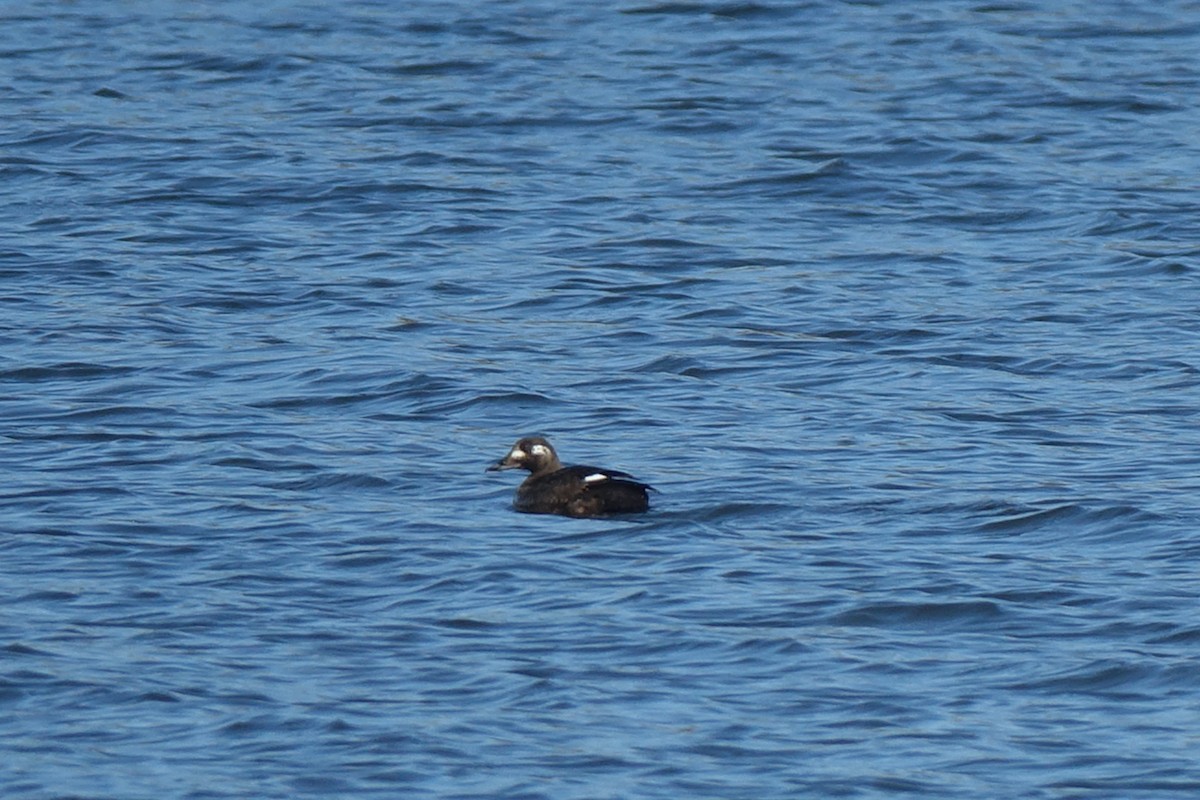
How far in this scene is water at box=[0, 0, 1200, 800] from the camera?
Result: 811 centimetres

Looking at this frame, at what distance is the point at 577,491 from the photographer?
10.6 metres

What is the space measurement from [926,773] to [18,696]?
10.4ft

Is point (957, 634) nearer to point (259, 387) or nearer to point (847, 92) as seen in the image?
point (259, 387)

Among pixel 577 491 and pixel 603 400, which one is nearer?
pixel 577 491

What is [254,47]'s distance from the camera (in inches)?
901

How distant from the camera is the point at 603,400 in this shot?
12953 mm

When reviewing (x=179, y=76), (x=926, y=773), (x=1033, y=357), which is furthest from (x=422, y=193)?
(x=926, y=773)

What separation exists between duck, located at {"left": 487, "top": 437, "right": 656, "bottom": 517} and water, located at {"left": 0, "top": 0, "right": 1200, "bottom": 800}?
14 cm

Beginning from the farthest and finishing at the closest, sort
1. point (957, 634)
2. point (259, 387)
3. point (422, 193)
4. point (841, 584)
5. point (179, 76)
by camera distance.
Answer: point (179, 76), point (422, 193), point (259, 387), point (841, 584), point (957, 634)

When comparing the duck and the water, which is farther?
the duck

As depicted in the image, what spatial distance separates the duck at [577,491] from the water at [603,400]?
14 centimetres

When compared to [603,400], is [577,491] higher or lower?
higher

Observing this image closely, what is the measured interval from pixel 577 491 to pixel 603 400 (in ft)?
7.79

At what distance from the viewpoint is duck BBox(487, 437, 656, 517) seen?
1049 centimetres
